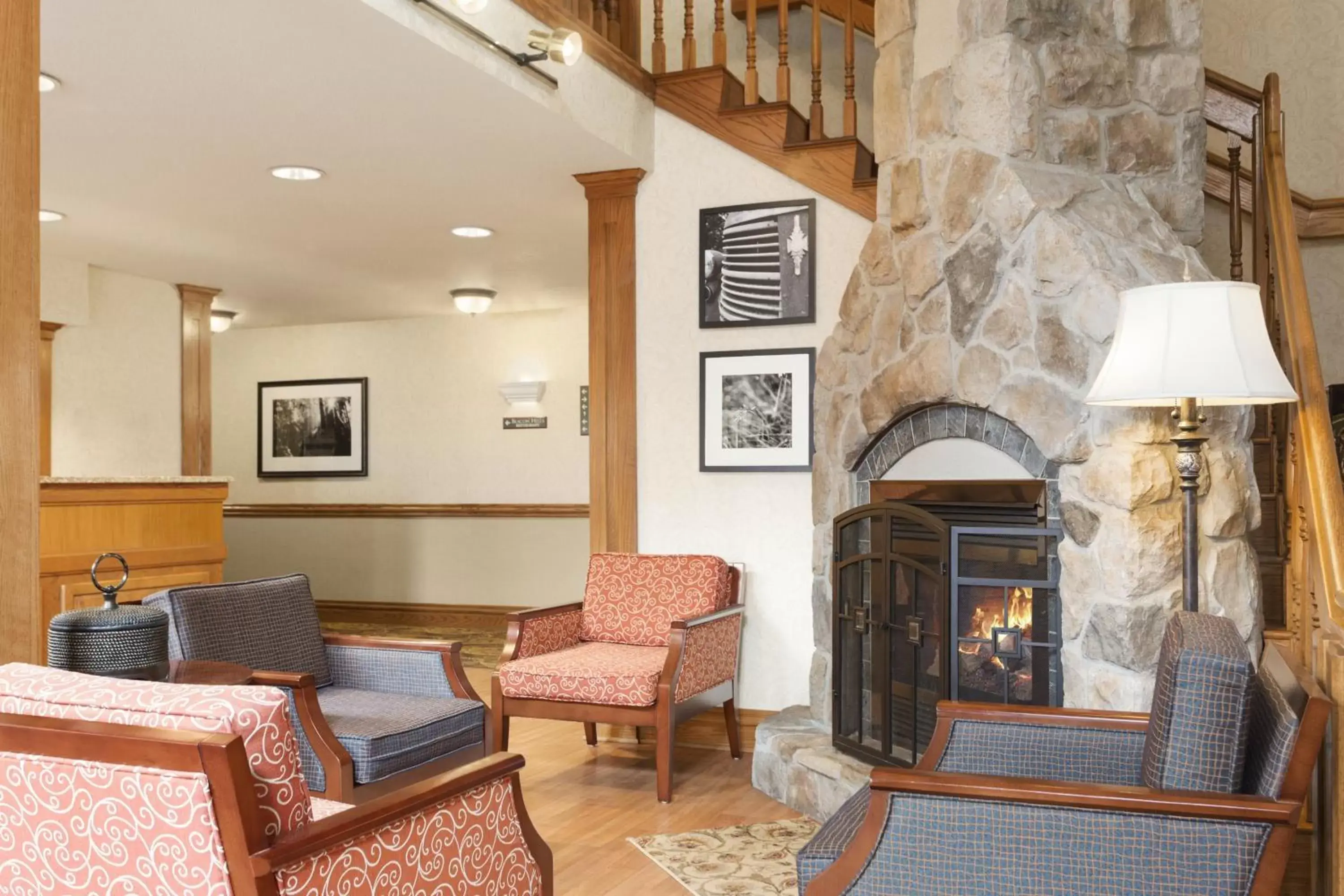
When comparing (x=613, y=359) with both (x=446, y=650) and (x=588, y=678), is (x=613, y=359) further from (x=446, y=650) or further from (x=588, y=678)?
(x=446, y=650)

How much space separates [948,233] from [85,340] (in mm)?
5473

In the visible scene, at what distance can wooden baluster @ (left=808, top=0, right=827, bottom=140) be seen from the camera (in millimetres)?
4453

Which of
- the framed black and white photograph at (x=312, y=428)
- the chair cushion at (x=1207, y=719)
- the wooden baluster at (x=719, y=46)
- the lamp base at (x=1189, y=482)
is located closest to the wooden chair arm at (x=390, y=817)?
the chair cushion at (x=1207, y=719)

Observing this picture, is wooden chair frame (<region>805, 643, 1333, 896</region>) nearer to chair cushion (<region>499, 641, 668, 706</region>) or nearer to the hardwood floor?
the hardwood floor

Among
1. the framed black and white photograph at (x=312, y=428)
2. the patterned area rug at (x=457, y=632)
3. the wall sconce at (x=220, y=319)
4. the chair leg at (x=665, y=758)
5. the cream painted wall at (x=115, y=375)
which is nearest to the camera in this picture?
the chair leg at (x=665, y=758)

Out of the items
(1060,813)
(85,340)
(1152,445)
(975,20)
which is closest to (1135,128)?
(975,20)

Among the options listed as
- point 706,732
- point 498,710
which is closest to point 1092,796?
point 498,710

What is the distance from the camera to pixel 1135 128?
344cm

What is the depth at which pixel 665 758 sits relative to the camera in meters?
3.84

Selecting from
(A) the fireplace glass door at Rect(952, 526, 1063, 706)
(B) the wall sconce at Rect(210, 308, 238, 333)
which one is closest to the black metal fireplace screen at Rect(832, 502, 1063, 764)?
(A) the fireplace glass door at Rect(952, 526, 1063, 706)

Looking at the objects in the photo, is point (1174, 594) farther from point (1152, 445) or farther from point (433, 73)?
point (433, 73)

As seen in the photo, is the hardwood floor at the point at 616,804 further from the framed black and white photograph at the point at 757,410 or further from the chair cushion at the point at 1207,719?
the chair cushion at the point at 1207,719

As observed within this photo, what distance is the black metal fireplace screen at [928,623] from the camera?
10.4 ft

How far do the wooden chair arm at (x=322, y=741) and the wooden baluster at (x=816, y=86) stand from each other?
283cm
